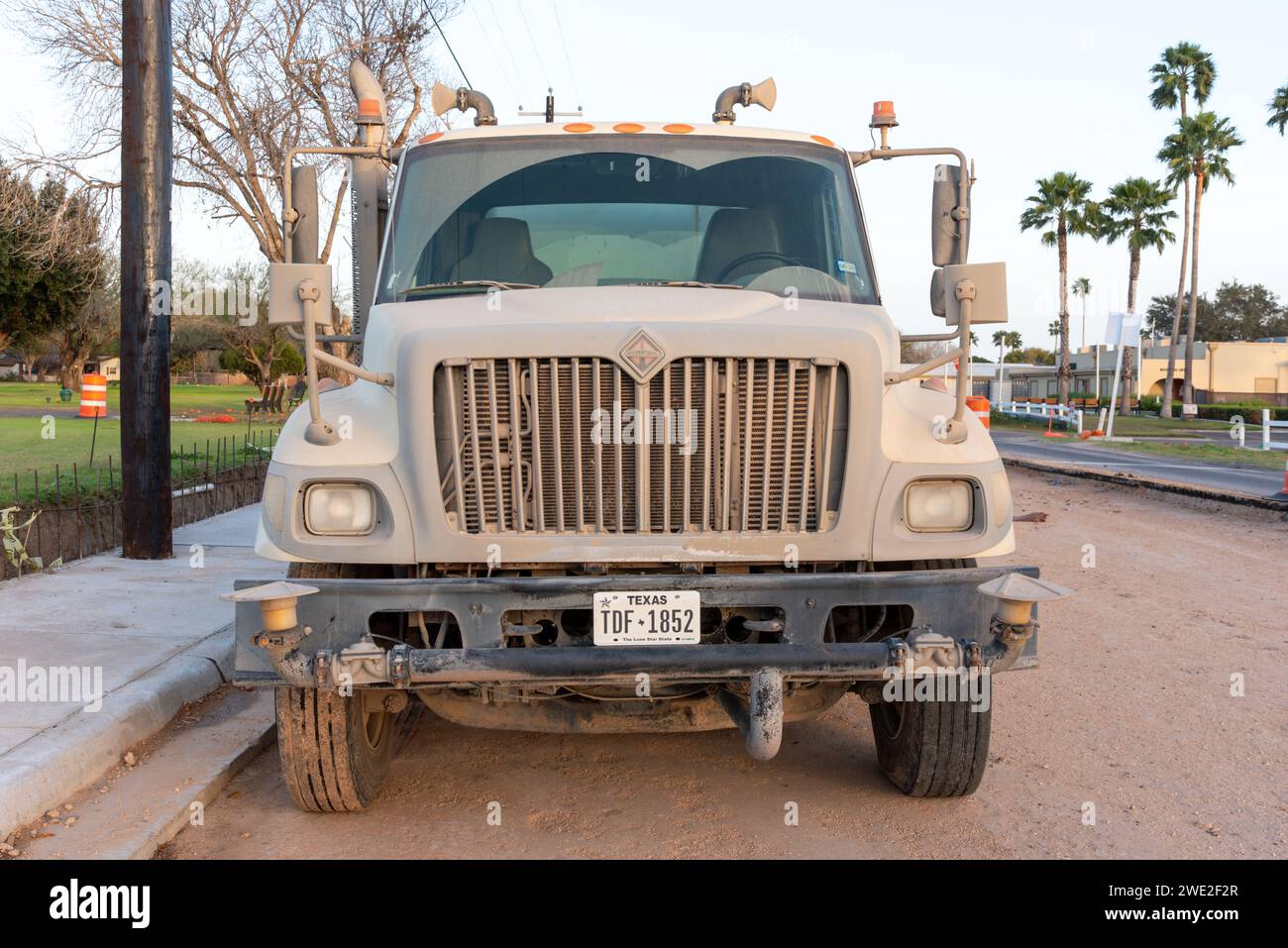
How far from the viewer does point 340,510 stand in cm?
395

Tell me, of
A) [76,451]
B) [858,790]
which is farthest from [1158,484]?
[76,451]

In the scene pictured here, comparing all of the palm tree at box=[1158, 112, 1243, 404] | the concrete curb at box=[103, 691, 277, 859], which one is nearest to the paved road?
the concrete curb at box=[103, 691, 277, 859]

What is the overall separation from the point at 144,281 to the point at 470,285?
5.16 metres

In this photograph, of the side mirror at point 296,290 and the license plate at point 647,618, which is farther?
the side mirror at point 296,290

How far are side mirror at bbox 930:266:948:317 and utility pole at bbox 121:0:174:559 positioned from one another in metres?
6.11

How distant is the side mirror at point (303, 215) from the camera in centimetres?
498

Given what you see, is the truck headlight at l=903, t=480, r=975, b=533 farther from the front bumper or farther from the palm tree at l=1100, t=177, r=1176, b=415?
the palm tree at l=1100, t=177, r=1176, b=415

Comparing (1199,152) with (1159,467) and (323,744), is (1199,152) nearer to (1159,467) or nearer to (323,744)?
(1159,467)

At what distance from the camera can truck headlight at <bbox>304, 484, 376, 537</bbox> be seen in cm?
394

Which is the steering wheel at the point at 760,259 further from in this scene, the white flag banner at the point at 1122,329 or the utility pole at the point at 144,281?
the white flag banner at the point at 1122,329

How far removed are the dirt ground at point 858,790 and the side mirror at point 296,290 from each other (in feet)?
6.20

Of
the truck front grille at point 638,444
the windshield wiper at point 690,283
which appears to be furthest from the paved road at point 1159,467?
the truck front grille at point 638,444

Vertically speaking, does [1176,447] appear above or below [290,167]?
below
